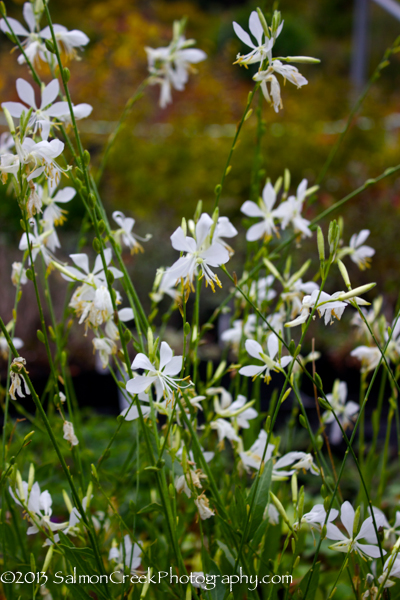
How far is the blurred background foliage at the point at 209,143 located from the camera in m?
3.71

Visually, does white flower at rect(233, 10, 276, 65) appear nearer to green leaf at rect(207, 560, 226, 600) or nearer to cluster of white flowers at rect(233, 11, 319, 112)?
cluster of white flowers at rect(233, 11, 319, 112)

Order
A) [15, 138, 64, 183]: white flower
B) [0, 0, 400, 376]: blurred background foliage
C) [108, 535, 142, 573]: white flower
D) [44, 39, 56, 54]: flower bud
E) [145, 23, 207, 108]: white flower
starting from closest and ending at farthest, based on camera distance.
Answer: [15, 138, 64, 183]: white flower
[44, 39, 56, 54]: flower bud
[108, 535, 142, 573]: white flower
[145, 23, 207, 108]: white flower
[0, 0, 400, 376]: blurred background foliage

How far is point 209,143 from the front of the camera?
473cm

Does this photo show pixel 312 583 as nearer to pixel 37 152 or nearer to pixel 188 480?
pixel 188 480

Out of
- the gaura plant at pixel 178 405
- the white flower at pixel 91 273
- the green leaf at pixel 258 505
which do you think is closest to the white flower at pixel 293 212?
the gaura plant at pixel 178 405

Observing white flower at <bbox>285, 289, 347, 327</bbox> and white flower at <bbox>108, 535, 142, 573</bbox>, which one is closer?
white flower at <bbox>285, 289, 347, 327</bbox>

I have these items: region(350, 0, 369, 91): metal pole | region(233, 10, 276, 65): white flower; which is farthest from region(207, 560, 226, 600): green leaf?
region(350, 0, 369, 91): metal pole

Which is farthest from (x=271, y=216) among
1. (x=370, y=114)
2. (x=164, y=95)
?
(x=370, y=114)

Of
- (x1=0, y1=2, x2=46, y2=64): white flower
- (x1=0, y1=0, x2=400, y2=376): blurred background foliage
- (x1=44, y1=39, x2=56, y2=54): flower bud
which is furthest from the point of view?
(x1=0, y1=0, x2=400, y2=376): blurred background foliage

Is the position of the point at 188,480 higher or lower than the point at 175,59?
lower

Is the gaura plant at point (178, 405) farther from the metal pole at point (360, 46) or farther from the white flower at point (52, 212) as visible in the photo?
the metal pole at point (360, 46)

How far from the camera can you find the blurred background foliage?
146 inches

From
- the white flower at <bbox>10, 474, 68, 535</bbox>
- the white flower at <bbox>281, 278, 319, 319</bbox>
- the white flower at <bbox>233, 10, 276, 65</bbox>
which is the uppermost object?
the white flower at <bbox>233, 10, 276, 65</bbox>

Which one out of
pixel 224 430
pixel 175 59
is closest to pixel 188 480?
pixel 224 430
